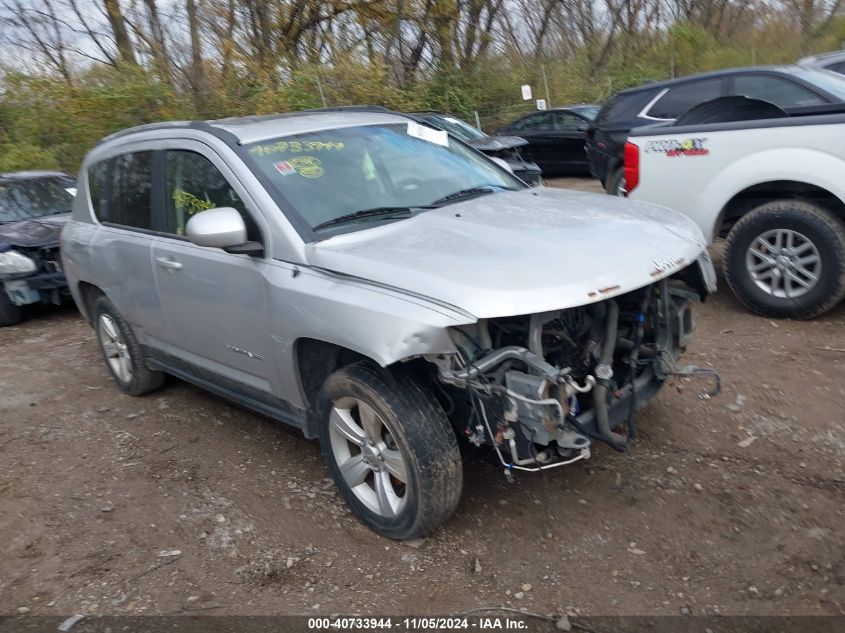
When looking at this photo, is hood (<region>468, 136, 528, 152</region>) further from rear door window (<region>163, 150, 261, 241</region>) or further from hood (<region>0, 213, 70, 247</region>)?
rear door window (<region>163, 150, 261, 241</region>)

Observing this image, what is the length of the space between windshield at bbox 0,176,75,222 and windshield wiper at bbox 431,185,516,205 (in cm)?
632

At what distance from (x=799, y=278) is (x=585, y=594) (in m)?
3.55

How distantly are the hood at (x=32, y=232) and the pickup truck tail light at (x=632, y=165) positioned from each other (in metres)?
5.67

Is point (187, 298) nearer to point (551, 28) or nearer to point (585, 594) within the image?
point (585, 594)

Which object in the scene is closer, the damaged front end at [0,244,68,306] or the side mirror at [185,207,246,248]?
the side mirror at [185,207,246,248]

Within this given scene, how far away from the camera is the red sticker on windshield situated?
382cm

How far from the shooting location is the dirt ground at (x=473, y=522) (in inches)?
120

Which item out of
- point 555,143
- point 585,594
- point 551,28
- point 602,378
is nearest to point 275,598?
point 585,594

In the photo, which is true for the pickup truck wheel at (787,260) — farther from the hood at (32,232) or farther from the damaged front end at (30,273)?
the hood at (32,232)

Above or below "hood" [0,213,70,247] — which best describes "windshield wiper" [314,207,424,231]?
above

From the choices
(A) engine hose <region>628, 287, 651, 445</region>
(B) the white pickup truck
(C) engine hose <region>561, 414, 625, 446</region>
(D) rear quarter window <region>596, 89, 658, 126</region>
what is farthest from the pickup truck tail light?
(C) engine hose <region>561, 414, 625, 446</region>

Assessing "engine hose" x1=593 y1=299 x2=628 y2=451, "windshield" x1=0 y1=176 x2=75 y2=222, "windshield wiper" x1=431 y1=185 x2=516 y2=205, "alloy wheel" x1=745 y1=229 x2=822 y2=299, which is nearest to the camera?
"engine hose" x1=593 y1=299 x2=628 y2=451

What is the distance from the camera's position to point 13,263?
757 centimetres

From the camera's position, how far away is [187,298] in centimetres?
421
